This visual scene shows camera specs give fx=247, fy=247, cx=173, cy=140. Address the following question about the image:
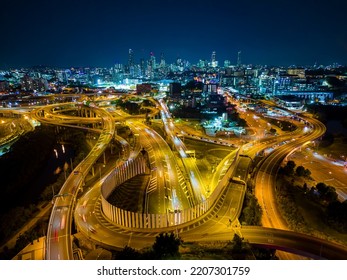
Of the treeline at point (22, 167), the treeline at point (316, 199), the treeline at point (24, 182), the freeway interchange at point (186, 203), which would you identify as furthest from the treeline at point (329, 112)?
the treeline at point (22, 167)

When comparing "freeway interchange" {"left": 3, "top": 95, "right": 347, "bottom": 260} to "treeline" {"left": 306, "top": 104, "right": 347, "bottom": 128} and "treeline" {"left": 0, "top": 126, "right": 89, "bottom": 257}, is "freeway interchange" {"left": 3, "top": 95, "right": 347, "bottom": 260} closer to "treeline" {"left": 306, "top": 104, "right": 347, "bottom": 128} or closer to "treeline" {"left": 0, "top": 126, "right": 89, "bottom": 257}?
"treeline" {"left": 0, "top": 126, "right": 89, "bottom": 257}

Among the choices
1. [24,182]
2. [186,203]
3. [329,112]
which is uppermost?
[186,203]

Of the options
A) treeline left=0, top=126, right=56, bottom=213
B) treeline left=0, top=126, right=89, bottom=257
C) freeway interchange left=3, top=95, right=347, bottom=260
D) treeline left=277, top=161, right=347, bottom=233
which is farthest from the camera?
treeline left=0, top=126, right=56, bottom=213

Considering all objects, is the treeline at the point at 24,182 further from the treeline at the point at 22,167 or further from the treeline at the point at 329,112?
the treeline at the point at 329,112

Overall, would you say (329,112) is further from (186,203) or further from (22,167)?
(22,167)

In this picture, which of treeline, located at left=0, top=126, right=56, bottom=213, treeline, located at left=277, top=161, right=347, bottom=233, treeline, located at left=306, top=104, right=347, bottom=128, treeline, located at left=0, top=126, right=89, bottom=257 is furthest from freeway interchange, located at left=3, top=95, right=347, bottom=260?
treeline, located at left=306, top=104, right=347, bottom=128

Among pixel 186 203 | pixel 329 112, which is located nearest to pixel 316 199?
pixel 186 203

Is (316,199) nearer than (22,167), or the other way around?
(316,199)

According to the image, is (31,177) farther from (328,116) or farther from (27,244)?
(328,116)
